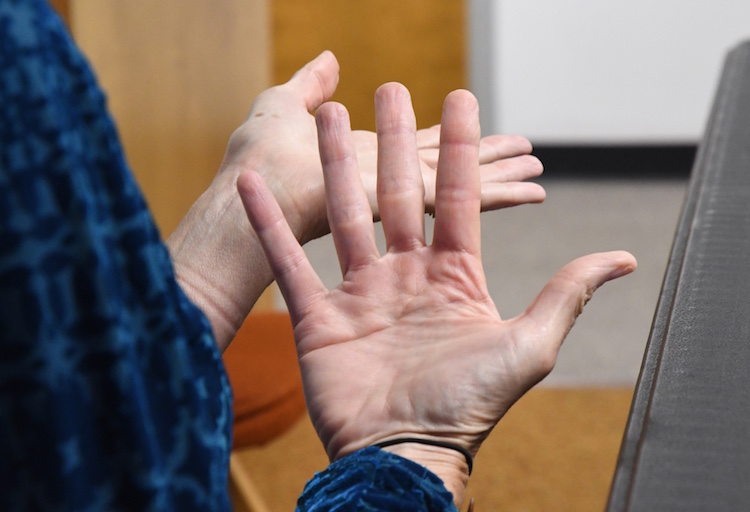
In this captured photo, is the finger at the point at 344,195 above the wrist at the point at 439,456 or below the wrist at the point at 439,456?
above

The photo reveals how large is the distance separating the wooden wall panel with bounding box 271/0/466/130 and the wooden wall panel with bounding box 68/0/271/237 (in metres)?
1.50

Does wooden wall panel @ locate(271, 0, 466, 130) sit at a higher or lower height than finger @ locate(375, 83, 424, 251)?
lower

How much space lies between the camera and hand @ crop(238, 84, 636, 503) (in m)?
0.46

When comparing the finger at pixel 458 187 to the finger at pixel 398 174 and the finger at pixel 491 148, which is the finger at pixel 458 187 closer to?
the finger at pixel 398 174

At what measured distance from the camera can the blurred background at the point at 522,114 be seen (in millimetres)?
1490

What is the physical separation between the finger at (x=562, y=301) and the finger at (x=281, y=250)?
0.12 meters

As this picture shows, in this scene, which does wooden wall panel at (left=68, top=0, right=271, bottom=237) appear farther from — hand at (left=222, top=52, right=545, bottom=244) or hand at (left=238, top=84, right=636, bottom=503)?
hand at (left=238, top=84, right=636, bottom=503)

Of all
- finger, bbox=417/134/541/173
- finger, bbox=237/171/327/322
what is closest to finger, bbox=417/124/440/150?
finger, bbox=417/134/541/173

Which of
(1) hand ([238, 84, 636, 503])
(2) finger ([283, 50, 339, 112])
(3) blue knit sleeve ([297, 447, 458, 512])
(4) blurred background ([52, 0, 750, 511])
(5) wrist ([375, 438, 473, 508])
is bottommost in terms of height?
(4) blurred background ([52, 0, 750, 511])

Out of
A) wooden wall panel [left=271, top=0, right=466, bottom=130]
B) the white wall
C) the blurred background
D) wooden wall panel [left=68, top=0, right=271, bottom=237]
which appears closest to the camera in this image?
wooden wall panel [left=68, top=0, right=271, bottom=237]

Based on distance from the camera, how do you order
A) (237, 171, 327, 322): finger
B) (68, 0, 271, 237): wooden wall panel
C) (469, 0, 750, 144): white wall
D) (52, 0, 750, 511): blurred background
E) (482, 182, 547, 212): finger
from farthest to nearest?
1. (469, 0, 750, 144): white wall
2. (52, 0, 750, 511): blurred background
3. (68, 0, 271, 237): wooden wall panel
4. (482, 182, 547, 212): finger
5. (237, 171, 327, 322): finger

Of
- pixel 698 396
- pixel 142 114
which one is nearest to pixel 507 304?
pixel 142 114

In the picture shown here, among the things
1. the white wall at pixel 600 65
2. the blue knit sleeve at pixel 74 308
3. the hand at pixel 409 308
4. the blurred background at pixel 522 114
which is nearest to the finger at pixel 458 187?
the hand at pixel 409 308

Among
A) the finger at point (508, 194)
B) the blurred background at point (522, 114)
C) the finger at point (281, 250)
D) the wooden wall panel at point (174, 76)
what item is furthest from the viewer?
the blurred background at point (522, 114)
